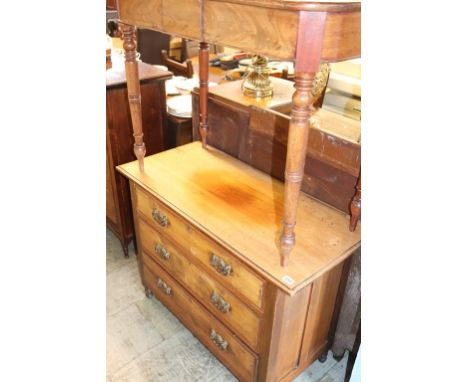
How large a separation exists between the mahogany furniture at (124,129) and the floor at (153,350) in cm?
42

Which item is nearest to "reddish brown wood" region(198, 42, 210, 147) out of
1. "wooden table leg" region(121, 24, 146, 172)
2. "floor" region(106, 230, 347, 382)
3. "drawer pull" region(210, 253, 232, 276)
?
"wooden table leg" region(121, 24, 146, 172)

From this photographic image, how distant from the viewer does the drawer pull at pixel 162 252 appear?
171 cm

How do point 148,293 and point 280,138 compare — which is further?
point 148,293

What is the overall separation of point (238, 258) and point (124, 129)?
1.11 metres

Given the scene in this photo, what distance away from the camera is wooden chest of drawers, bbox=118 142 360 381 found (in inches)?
49.3

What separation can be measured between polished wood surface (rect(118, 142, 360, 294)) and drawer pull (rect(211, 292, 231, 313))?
0.97ft

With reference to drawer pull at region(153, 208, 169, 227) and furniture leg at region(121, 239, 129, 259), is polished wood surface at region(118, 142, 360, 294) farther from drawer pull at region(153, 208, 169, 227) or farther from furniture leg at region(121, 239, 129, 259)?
furniture leg at region(121, 239, 129, 259)

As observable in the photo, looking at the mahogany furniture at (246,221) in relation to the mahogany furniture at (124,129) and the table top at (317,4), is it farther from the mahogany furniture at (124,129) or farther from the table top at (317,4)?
the mahogany furniture at (124,129)

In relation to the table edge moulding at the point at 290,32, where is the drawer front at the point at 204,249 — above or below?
below

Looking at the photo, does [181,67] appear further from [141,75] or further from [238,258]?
[238,258]

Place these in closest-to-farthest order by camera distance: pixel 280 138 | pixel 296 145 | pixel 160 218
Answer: pixel 296 145 < pixel 280 138 < pixel 160 218

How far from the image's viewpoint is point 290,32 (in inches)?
33.7

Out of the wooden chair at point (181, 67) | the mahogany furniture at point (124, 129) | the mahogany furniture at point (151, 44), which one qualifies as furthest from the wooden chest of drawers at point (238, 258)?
the mahogany furniture at point (151, 44)

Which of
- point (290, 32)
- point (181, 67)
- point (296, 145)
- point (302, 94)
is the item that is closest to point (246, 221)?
point (296, 145)
